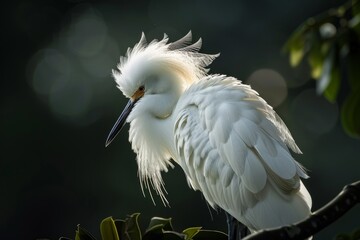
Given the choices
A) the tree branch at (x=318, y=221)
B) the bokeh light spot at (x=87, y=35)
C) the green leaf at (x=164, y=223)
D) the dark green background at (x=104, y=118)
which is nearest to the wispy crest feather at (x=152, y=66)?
the green leaf at (x=164, y=223)

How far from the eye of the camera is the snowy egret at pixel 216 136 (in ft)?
8.24

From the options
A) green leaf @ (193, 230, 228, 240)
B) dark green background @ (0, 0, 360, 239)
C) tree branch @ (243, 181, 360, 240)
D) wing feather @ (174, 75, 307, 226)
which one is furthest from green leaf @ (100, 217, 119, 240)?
dark green background @ (0, 0, 360, 239)

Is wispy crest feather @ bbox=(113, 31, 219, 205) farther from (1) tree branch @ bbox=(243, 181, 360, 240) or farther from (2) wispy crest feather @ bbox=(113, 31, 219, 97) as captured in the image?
(1) tree branch @ bbox=(243, 181, 360, 240)

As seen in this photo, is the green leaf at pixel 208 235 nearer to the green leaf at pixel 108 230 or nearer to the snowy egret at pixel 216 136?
the green leaf at pixel 108 230

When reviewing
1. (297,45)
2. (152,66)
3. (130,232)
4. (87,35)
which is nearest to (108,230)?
(130,232)

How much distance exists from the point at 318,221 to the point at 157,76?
7.65 feet

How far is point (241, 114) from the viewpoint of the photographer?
2.67 m

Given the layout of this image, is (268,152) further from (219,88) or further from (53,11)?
(53,11)

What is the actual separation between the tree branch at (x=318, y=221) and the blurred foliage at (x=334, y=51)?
15cm

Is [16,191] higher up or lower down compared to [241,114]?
lower down

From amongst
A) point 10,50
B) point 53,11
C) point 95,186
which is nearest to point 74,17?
point 53,11

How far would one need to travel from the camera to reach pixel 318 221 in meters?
1.05

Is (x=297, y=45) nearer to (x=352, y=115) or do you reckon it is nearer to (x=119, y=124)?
(x=352, y=115)

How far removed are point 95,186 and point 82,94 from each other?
1.04 m
